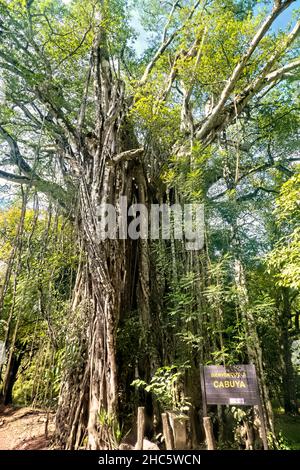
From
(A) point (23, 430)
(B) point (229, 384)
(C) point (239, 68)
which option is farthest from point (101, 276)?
(C) point (239, 68)

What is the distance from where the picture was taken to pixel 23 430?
356cm

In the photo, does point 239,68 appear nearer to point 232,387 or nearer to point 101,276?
point 101,276

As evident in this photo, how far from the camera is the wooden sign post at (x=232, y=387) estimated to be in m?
2.10

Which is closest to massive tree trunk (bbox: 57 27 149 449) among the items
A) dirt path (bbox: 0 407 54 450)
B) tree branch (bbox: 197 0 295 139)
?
dirt path (bbox: 0 407 54 450)

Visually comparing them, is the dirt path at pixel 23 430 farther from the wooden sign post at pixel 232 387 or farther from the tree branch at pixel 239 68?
the tree branch at pixel 239 68

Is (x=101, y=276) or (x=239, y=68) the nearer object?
(x=101, y=276)

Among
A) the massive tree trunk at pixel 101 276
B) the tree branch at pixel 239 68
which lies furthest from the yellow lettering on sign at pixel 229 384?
the tree branch at pixel 239 68

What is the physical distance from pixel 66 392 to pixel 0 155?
431cm

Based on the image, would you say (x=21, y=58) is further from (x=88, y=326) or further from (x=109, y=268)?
(x=88, y=326)

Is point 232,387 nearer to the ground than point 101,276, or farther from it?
nearer to the ground

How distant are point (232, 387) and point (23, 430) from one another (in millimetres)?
3014

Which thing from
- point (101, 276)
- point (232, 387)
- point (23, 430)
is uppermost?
point (101, 276)

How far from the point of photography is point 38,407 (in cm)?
464
